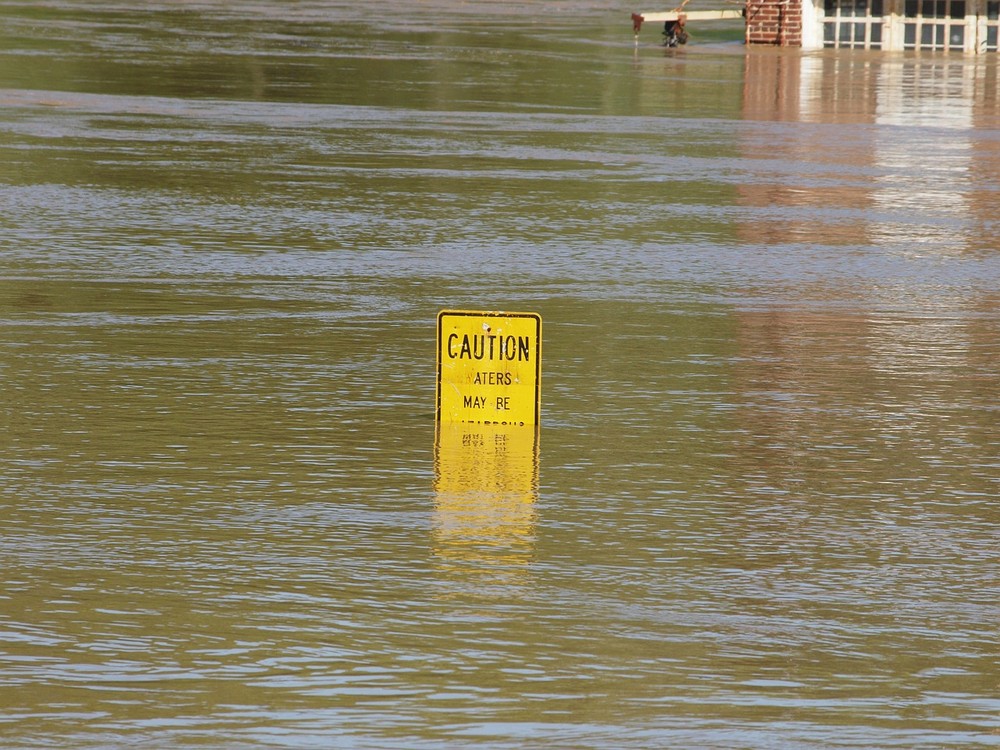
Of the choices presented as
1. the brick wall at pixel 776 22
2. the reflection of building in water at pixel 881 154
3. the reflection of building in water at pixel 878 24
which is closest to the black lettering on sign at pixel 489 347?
the reflection of building in water at pixel 881 154

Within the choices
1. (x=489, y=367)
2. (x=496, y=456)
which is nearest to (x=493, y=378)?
(x=489, y=367)

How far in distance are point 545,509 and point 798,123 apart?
16287 mm

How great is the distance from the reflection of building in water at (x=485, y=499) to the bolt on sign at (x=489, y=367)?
2.5 inches

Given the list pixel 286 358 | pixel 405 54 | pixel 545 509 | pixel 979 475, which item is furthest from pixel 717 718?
pixel 405 54

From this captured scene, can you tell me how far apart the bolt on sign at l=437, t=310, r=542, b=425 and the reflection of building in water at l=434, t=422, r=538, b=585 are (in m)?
0.06

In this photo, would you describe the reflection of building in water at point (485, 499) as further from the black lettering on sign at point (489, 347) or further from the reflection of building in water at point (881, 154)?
the reflection of building in water at point (881, 154)

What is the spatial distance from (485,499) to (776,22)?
1342 inches

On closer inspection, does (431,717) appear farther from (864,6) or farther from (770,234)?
(864,6)

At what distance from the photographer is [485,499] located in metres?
6.79

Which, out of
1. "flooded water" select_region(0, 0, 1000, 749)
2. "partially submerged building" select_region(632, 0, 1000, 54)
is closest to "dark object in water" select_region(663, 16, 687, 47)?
"partially submerged building" select_region(632, 0, 1000, 54)

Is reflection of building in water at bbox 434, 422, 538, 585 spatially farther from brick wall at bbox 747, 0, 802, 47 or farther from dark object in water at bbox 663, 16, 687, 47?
brick wall at bbox 747, 0, 802, 47

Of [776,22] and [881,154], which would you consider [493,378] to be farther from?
[776,22]

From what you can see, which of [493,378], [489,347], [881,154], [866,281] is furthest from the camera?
[881,154]

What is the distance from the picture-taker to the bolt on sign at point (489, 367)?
7.54m
